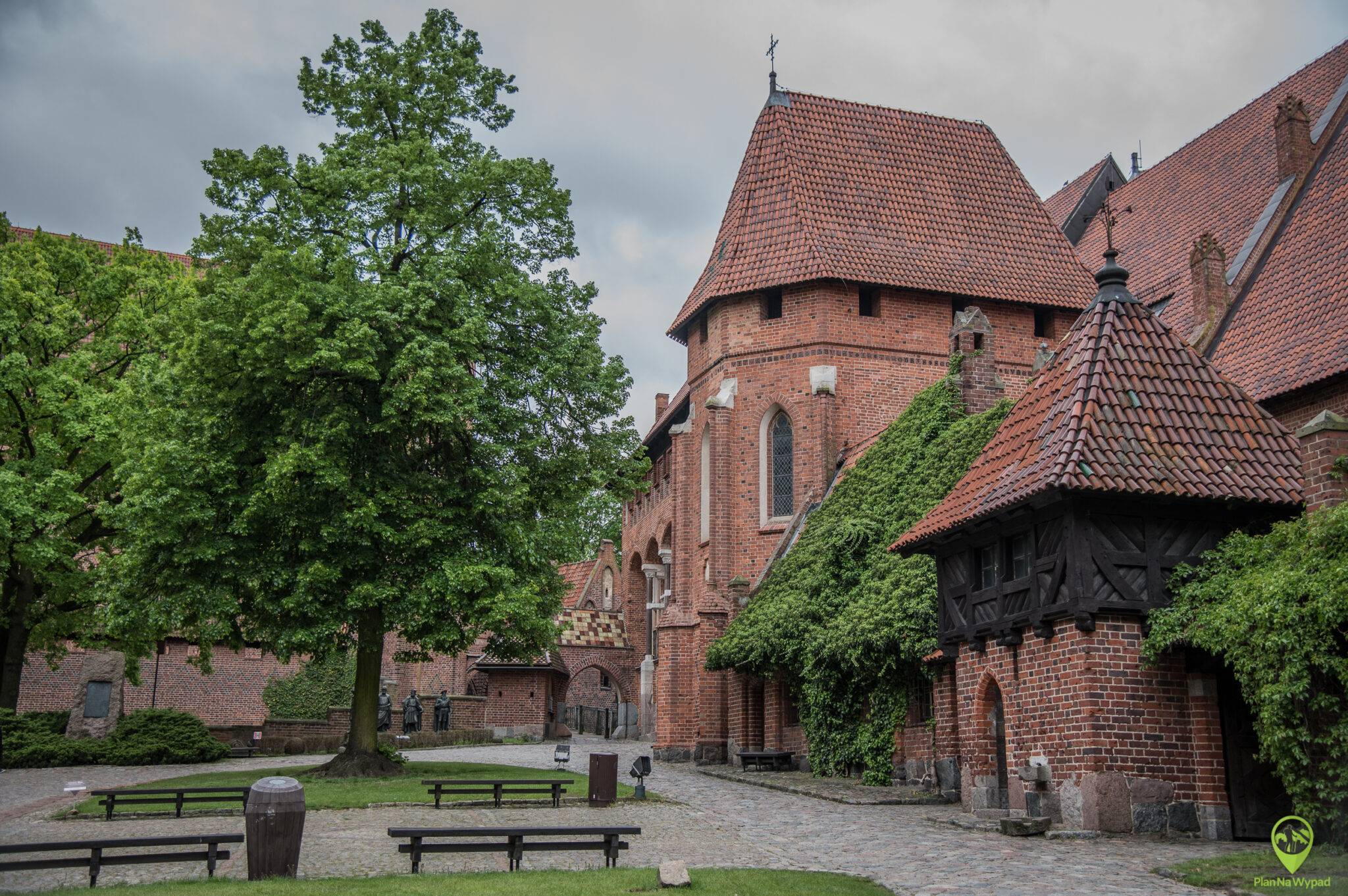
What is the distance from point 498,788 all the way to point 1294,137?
1794cm

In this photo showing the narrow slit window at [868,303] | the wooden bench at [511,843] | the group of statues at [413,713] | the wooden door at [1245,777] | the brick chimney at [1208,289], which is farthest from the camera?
the group of statues at [413,713]

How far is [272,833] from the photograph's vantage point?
10.5 meters

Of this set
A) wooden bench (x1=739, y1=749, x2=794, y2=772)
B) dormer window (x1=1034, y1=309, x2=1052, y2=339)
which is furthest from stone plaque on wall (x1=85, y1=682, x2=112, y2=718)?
dormer window (x1=1034, y1=309, x2=1052, y2=339)

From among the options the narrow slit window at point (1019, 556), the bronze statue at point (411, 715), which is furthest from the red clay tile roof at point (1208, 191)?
the bronze statue at point (411, 715)

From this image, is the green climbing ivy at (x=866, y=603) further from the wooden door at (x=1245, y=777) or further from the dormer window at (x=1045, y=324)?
the dormer window at (x=1045, y=324)

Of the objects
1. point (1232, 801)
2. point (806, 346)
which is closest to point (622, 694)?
point (806, 346)

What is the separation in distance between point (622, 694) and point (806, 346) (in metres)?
19.7

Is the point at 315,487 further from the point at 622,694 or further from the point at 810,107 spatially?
the point at 622,694

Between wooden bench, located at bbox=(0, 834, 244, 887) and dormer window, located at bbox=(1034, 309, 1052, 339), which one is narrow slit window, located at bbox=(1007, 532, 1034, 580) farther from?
dormer window, located at bbox=(1034, 309, 1052, 339)

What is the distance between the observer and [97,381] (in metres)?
26.9

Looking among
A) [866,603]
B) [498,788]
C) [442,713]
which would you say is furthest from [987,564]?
[442,713]

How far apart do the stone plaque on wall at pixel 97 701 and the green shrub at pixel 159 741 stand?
261 centimetres

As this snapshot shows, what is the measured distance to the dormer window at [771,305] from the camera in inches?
1211

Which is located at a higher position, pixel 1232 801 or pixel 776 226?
pixel 776 226
